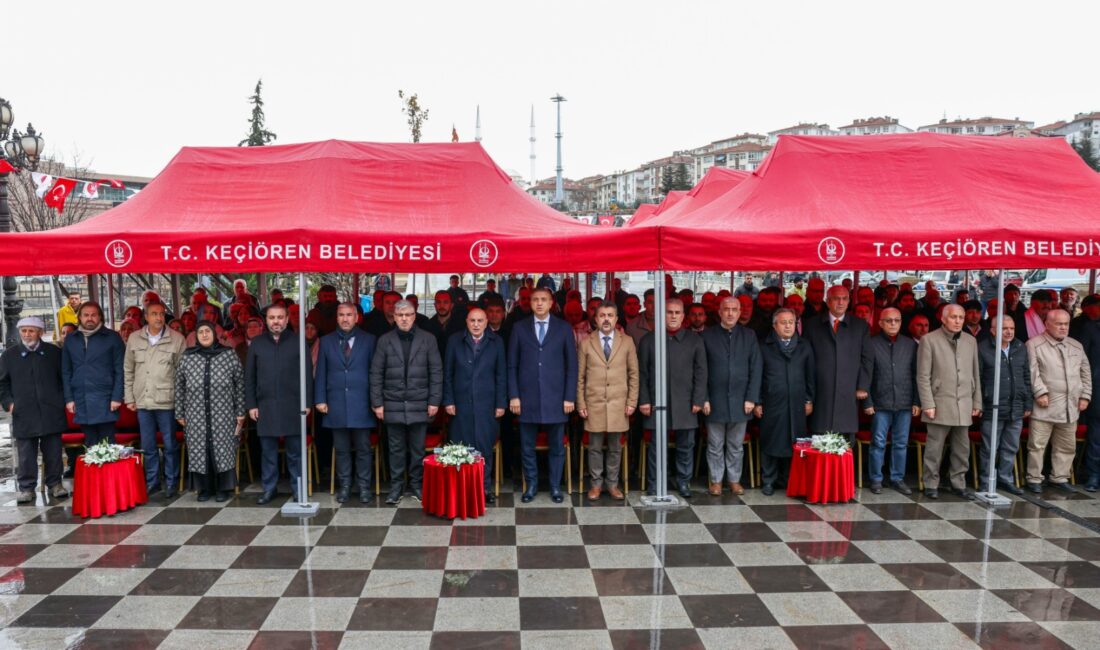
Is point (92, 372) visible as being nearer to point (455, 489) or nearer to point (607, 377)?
point (455, 489)

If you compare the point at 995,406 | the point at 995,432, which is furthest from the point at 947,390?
the point at 995,432

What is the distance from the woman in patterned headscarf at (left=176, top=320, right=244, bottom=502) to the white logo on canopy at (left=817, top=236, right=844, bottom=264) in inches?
215

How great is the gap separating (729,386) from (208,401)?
491 cm

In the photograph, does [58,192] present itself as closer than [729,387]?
No

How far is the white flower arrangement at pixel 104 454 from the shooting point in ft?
22.2

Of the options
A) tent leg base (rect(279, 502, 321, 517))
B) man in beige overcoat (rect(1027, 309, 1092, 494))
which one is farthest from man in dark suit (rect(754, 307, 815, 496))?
tent leg base (rect(279, 502, 321, 517))

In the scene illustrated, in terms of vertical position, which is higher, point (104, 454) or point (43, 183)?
point (43, 183)

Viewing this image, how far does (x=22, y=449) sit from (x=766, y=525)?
6.95 m

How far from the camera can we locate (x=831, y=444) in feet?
23.1

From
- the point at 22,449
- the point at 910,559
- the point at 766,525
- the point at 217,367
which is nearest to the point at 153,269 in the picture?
the point at 217,367

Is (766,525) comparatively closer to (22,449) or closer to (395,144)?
(395,144)

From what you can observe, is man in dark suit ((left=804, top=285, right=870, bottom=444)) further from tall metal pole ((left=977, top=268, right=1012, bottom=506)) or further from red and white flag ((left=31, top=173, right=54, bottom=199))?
red and white flag ((left=31, top=173, right=54, bottom=199))

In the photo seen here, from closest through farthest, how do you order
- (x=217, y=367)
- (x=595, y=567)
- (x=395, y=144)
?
(x=595, y=567), (x=217, y=367), (x=395, y=144)

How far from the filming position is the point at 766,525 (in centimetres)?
656
